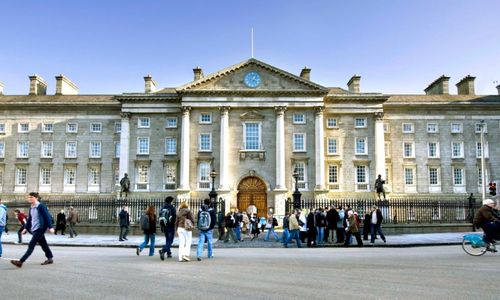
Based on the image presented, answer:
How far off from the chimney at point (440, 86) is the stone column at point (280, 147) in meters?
19.2

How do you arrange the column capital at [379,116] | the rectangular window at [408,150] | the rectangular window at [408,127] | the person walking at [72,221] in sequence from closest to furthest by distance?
the person walking at [72,221]
the column capital at [379,116]
the rectangular window at [408,150]
the rectangular window at [408,127]

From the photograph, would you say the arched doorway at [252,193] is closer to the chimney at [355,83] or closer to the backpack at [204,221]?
the chimney at [355,83]

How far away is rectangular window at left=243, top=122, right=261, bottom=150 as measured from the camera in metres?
44.5

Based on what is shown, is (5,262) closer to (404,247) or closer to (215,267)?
(215,267)

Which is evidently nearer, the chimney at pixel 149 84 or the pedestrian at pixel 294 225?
the pedestrian at pixel 294 225

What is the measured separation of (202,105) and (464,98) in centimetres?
2696

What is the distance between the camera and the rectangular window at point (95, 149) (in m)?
47.2

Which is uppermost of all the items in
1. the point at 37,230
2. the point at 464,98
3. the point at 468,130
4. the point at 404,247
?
the point at 464,98

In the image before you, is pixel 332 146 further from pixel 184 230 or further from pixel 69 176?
pixel 184 230

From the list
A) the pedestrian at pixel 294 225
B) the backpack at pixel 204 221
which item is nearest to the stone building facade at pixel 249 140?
the pedestrian at pixel 294 225

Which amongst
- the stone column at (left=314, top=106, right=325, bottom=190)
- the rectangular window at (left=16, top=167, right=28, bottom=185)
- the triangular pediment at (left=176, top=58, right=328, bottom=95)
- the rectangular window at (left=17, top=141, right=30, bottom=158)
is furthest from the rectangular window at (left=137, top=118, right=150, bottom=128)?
the stone column at (left=314, top=106, right=325, bottom=190)

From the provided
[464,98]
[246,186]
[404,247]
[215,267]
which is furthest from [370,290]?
[464,98]

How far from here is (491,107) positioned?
47938mm

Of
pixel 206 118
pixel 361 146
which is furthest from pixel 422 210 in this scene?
pixel 206 118
